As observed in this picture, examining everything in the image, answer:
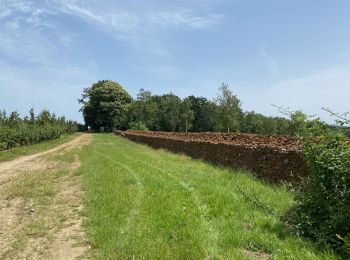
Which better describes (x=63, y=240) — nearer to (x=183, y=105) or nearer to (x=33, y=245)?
(x=33, y=245)

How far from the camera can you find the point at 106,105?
291 ft

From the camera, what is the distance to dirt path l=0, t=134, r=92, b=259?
6.14 meters

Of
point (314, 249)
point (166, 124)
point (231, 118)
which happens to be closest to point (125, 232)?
point (314, 249)

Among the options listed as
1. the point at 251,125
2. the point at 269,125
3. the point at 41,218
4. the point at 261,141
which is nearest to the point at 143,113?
the point at 251,125

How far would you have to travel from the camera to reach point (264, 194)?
9.59 meters

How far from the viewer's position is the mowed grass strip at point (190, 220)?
19.0 feet

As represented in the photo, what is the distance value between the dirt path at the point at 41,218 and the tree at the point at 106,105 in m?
75.9

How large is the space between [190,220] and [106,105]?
83.0 metres

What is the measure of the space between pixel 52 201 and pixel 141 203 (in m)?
2.33

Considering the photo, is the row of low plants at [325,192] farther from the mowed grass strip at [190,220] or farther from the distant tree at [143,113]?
the distant tree at [143,113]

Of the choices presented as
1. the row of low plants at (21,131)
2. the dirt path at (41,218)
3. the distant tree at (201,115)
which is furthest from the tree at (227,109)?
the distant tree at (201,115)

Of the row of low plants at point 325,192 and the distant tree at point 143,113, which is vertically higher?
the distant tree at point 143,113

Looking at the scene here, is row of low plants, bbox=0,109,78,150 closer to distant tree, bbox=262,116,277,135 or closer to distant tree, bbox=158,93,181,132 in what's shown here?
distant tree, bbox=158,93,181,132

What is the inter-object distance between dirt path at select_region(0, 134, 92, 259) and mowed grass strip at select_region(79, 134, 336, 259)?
32 centimetres
